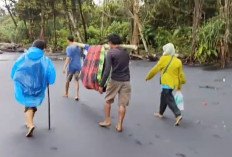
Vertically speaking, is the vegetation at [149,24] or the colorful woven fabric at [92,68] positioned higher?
the vegetation at [149,24]

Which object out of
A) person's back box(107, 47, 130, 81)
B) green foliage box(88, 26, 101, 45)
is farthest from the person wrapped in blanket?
green foliage box(88, 26, 101, 45)

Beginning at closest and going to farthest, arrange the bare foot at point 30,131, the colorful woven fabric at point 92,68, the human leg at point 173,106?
the bare foot at point 30,131, the human leg at point 173,106, the colorful woven fabric at point 92,68

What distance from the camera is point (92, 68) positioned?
6402 millimetres

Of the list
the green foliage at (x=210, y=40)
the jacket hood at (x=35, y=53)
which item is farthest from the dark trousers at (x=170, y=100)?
the green foliage at (x=210, y=40)

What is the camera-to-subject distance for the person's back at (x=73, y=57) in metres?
7.65

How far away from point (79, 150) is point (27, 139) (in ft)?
3.13

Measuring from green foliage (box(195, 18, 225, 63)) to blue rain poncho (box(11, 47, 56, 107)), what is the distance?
10862 mm

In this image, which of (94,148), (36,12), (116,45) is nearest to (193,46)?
(116,45)

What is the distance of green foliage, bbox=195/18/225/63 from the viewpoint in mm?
14375

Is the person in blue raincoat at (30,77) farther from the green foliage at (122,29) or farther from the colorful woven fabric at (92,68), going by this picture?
the green foliage at (122,29)

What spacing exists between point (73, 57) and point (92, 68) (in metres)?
1.41

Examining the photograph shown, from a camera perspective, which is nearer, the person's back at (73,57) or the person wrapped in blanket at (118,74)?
the person wrapped in blanket at (118,74)

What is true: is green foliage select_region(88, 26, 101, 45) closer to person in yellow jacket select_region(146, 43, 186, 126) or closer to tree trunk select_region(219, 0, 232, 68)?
tree trunk select_region(219, 0, 232, 68)

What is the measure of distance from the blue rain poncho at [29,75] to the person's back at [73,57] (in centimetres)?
241
